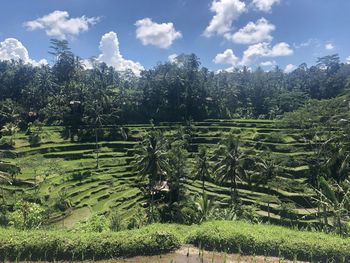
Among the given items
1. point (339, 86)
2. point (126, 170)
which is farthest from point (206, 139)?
point (339, 86)

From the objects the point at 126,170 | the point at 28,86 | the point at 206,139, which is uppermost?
the point at 28,86

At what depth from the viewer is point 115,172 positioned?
51875mm

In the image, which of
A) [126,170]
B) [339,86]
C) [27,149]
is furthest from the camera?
[339,86]

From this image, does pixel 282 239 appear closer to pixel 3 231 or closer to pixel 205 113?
pixel 3 231

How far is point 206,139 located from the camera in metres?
64.2

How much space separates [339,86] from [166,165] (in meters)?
60.3

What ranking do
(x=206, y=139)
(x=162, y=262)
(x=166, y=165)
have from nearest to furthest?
(x=162, y=262), (x=166, y=165), (x=206, y=139)

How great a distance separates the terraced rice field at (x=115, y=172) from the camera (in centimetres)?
4194

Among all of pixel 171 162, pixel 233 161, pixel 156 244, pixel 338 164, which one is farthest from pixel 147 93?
pixel 156 244

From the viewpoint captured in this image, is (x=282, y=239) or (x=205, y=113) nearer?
(x=282, y=239)

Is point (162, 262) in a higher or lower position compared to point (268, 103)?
lower

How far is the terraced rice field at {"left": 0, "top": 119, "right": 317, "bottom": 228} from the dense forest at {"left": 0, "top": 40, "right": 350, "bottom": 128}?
763 cm

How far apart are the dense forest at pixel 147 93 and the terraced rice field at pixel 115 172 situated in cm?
763

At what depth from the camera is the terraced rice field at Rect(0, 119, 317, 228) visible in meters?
41.9
